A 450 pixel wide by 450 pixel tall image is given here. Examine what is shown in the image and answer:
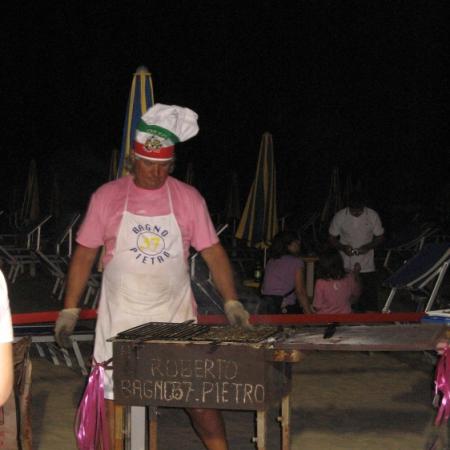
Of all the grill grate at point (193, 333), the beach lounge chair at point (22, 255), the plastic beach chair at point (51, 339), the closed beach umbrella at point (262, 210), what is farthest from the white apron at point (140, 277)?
the beach lounge chair at point (22, 255)

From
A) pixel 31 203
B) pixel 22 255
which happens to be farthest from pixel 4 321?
pixel 31 203

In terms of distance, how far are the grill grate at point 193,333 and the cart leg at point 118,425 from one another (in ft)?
1.12

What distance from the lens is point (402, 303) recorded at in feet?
34.8

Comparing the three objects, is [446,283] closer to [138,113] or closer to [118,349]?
[138,113]

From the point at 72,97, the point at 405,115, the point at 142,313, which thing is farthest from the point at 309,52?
the point at 142,313

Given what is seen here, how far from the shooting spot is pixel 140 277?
392cm

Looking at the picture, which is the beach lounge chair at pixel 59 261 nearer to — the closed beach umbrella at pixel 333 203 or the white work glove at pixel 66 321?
the closed beach umbrella at pixel 333 203

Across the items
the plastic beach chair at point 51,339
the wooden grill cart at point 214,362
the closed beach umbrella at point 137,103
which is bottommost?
the plastic beach chair at point 51,339

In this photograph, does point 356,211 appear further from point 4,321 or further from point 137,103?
point 4,321

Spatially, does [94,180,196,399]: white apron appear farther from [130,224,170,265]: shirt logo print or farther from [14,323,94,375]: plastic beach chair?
[14,323,94,375]: plastic beach chair

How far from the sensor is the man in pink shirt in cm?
392

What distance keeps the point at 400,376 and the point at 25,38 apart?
27989 mm

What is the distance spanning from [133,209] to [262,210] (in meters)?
6.30

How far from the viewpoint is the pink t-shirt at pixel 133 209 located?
13.0 ft
